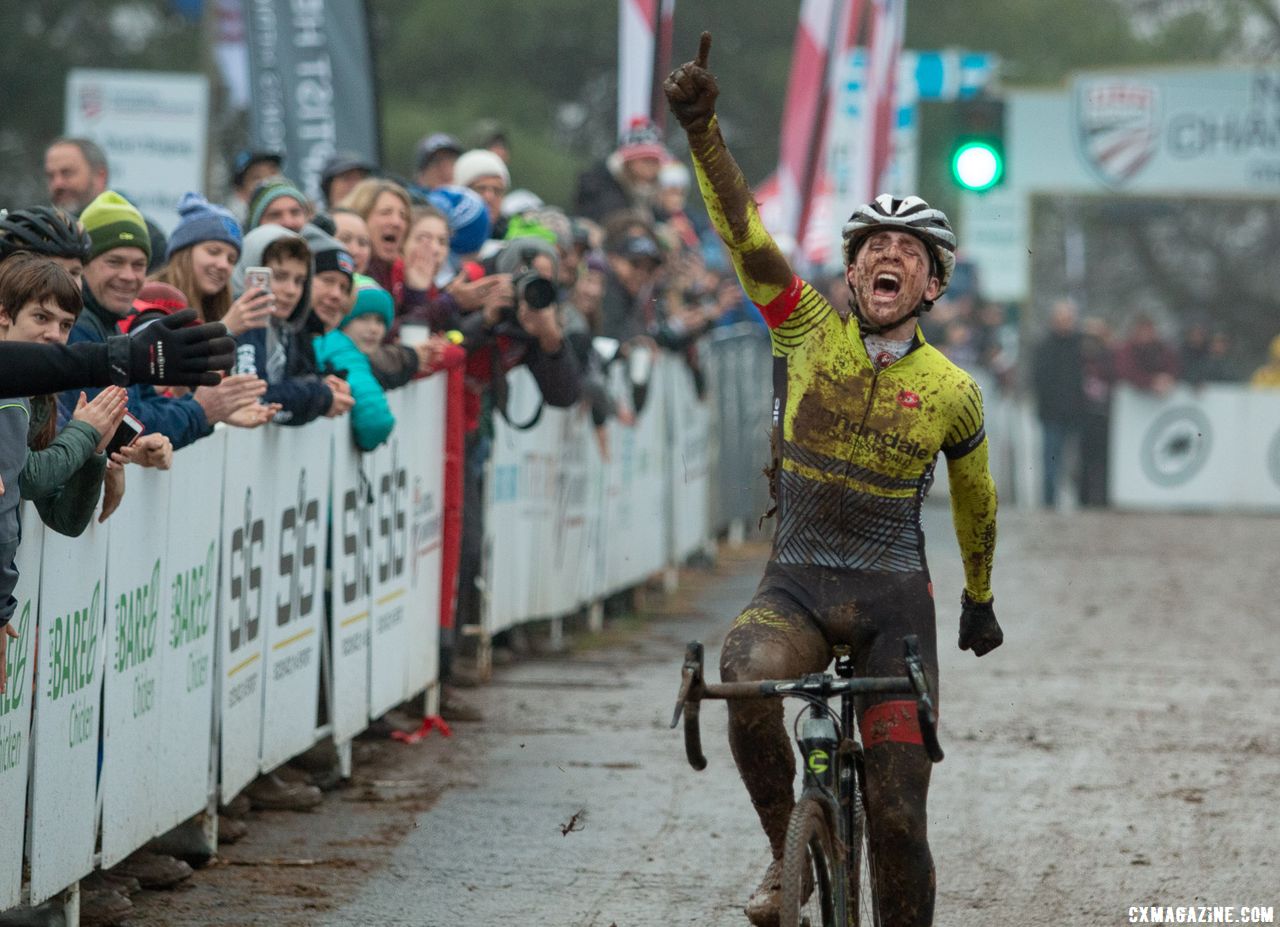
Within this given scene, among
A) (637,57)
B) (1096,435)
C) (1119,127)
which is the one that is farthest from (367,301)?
(1119,127)

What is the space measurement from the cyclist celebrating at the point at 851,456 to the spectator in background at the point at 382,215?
15.1ft

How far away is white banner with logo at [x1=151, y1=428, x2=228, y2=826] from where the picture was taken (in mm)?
7312

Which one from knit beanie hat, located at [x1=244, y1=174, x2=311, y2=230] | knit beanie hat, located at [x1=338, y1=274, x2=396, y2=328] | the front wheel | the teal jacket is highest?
A: knit beanie hat, located at [x1=244, y1=174, x2=311, y2=230]

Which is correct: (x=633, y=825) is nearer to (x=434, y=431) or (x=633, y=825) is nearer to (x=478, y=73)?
(x=434, y=431)

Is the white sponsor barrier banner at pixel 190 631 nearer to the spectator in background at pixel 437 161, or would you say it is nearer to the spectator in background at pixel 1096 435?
the spectator in background at pixel 437 161

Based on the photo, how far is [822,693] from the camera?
5.69 m

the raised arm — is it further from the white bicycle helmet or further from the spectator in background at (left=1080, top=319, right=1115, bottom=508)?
the spectator in background at (left=1080, top=319, right=1115, bottom=508)

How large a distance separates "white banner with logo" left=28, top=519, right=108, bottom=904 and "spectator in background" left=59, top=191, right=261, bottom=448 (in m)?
0.64

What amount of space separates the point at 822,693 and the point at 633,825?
322 cm

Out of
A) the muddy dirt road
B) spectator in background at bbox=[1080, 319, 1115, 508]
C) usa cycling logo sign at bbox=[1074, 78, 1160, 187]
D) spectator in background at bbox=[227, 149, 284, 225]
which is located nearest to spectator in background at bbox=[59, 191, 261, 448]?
the muddy dirt road

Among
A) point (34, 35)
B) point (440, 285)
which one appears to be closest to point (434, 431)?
point (440, 285)

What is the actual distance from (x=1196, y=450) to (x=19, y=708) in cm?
2349

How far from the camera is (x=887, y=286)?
6211 mm

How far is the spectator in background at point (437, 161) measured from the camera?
13.3 metres
